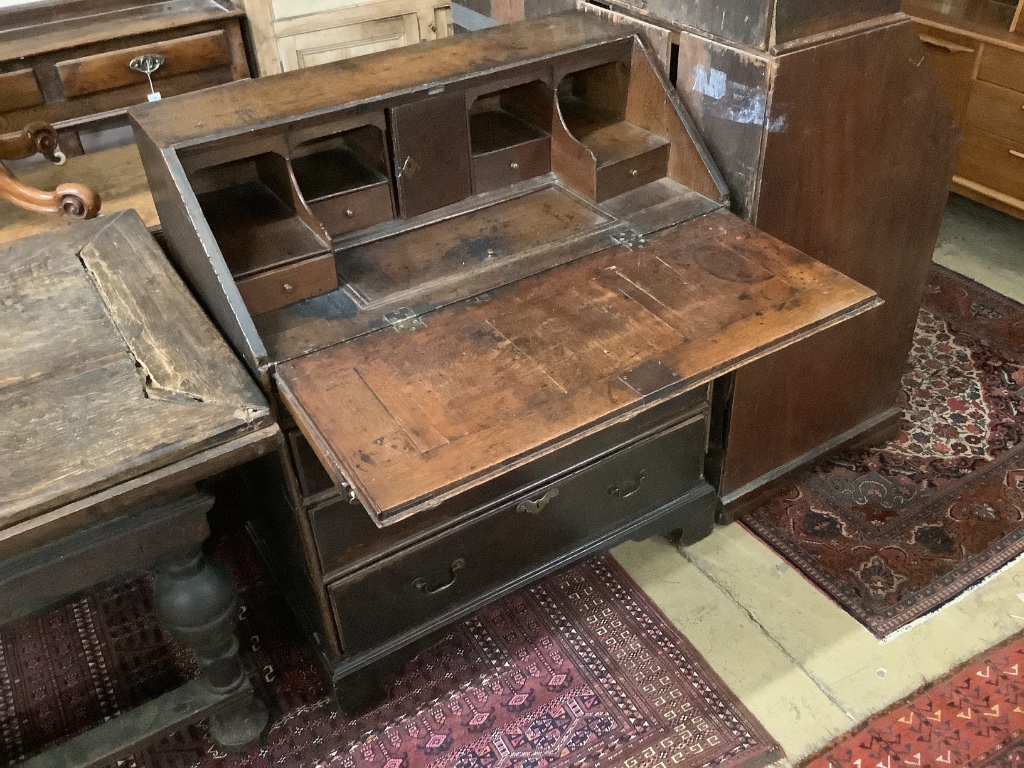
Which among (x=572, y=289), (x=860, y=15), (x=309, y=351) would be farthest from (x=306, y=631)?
(x=860, y=15)

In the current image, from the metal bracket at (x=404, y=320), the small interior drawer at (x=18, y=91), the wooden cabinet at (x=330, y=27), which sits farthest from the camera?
the wooden cabinet at (x=330, y=27)

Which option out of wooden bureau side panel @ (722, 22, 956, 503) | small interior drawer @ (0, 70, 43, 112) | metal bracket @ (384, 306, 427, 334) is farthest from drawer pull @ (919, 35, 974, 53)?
small interior drawer @ (0, 70, 43, 112)

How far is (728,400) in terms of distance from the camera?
191cm

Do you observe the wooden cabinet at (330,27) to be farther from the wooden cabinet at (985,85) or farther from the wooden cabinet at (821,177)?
the wooden cabinet at (985,85)

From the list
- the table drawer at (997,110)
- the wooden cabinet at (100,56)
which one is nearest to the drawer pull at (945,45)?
the table drawer at (997,110)

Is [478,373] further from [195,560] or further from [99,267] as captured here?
[99,267]

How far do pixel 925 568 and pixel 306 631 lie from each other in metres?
1.38

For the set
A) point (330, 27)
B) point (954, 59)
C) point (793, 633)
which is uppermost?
point (330, 27)

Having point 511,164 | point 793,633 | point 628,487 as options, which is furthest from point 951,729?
point 511,164

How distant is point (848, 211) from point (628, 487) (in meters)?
0.73

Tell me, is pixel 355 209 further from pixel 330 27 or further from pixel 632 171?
pixel 330 27

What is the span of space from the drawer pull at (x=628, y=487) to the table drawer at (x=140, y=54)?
1803mm

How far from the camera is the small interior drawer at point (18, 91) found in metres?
2.37

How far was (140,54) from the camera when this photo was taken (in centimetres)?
251
